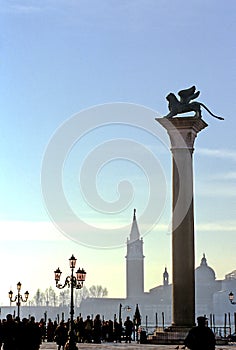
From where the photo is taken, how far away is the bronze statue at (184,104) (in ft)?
108

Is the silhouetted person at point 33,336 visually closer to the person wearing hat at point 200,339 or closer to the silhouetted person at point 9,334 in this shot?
the silhouetted person at point 9,334

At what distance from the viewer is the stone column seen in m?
31.3

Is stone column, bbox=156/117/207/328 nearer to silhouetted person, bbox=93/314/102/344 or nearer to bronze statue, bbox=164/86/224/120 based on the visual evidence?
bronze statue, bbox=164/86/224/120

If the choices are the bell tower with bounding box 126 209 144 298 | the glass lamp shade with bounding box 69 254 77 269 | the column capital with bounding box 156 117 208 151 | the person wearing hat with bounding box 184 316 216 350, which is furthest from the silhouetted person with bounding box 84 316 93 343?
the bell tower with bounding box 126 209 144 298

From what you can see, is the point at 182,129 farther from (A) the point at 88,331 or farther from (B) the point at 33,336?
(B) the point at 33,336

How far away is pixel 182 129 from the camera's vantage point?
32.0m

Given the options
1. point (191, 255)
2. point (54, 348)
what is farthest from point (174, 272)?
point (54, 348)

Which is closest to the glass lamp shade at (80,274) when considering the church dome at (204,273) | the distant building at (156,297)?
the distant building at (156,297)

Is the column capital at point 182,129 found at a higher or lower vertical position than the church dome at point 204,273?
lower

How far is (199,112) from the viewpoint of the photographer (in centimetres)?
3288

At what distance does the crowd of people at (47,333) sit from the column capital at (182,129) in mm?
7727

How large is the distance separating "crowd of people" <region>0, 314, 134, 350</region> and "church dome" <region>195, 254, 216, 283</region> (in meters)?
147

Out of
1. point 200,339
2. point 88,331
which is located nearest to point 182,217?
point 88,331

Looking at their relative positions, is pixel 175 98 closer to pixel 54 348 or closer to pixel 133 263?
pixel 54 348
